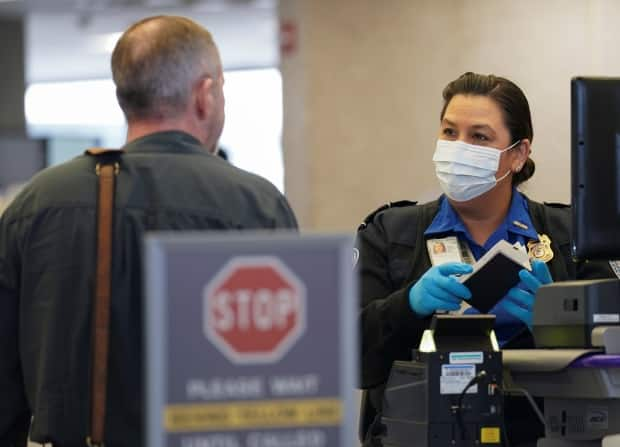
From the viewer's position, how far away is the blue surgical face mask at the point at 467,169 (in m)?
3.44

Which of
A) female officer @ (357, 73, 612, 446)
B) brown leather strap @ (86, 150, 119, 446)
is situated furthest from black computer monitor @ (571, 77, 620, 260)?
brown leather strap @ (86, 150, 119, 446)

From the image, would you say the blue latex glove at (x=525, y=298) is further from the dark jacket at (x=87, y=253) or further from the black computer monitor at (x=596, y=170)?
the dark jacket at (x=87, y=253)

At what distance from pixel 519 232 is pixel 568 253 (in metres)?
0.14

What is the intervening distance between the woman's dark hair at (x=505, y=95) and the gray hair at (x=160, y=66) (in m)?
1.38

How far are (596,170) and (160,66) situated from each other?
1.06 m

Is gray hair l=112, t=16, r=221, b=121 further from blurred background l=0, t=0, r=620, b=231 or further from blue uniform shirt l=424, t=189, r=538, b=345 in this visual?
blurred background l=0, t=0, r=620, b=231

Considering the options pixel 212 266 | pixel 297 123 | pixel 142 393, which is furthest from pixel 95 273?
pixel 297 123

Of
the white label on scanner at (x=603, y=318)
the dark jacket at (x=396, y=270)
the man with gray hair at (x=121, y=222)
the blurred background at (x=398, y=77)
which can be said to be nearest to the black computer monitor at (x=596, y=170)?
the white label on scanner at (x=603, y=318)

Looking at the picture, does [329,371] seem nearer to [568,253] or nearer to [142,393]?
[142,393]

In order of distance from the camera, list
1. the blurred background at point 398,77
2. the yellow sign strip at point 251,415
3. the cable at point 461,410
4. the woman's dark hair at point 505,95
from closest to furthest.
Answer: the yellow sign strip at point 251,415, the cable at point 461,410, the woman's dark hair at point 505,95, the blurred background at point 398,77

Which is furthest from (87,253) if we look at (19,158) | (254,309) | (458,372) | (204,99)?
(19,158)

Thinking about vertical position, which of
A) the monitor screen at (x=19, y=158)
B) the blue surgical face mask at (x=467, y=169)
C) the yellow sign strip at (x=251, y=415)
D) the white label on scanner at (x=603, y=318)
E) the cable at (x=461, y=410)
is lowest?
the cable at (x=461, y=410)

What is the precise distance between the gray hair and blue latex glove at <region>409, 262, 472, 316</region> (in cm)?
97

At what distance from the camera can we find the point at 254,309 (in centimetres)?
149
